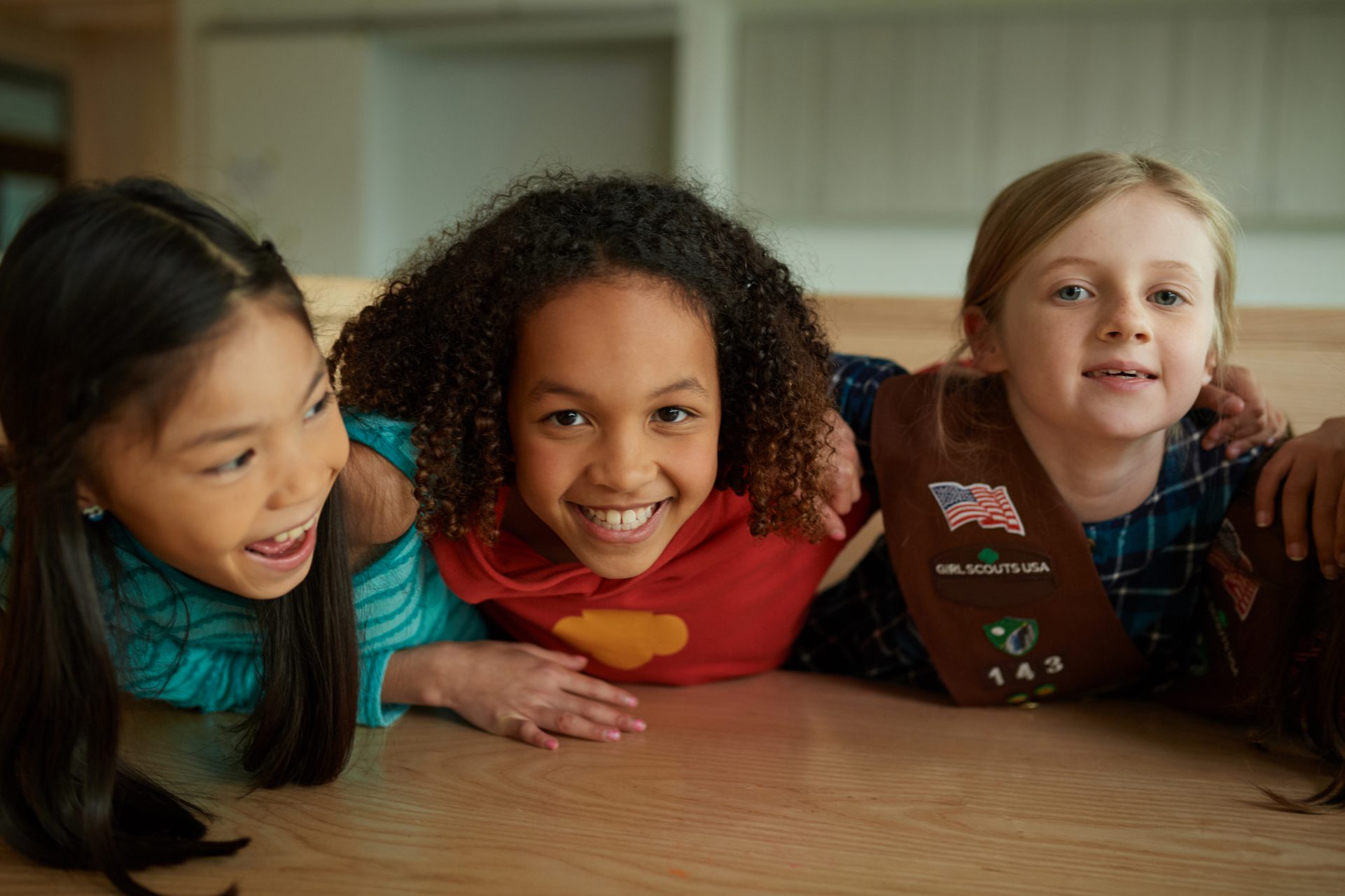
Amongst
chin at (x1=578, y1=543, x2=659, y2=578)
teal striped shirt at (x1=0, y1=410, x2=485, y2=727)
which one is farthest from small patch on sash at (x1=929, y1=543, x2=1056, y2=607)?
teal striped shirt at (x1=0, y1=410, x2=485, y2=727)

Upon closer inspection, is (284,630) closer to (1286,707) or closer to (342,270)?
(1286,707)

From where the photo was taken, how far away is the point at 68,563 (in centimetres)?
74

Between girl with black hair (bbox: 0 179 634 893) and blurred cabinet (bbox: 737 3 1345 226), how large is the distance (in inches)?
129

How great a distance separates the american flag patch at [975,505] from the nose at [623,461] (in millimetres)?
349

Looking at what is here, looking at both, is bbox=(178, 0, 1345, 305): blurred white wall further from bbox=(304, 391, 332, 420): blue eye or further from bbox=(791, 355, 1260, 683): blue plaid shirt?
bbox=(304, 391, 332, 420): blue eye

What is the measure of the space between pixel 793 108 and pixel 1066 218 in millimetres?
2999

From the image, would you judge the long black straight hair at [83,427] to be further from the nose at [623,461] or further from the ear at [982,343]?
the ear at [982,343]

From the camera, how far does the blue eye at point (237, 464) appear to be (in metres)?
0.75

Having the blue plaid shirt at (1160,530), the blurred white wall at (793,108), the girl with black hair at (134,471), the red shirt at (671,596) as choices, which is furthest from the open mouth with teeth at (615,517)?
the blurred white wall at (793,108)

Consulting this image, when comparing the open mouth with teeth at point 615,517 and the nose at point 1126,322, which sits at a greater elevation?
the nose at point 1126,322

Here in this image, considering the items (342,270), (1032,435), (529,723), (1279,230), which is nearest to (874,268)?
(1279,230)

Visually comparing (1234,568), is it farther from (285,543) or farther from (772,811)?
(285,543)

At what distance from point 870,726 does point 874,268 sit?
3.04 m

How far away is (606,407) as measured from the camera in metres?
0.89
